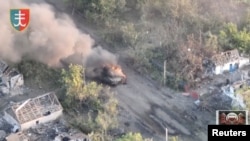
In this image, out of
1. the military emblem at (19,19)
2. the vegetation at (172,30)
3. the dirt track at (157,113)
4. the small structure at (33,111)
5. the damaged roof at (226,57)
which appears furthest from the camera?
the vegetation at (172,30)

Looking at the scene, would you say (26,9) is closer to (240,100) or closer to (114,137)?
(114,137)

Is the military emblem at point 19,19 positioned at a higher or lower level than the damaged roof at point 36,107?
higher

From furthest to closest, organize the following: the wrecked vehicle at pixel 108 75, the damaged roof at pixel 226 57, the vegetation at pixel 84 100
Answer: the damaged roof at pixel 226 57
the wrecked vehicle at pixel 108 75
the vegetation at pixel 84 100

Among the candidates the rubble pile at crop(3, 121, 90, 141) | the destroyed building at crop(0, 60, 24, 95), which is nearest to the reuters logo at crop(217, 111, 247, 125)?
the rubble pile at crop(3, 121, 90, 141)

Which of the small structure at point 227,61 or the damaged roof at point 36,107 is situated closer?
the damaged roof at point 36,107

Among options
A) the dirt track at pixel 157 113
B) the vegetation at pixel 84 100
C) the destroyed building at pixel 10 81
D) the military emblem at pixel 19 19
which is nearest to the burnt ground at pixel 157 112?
the dirt track at pixel 157 113

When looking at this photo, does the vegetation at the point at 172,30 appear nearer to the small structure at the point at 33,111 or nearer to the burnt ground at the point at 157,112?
the burnt ground at the point at 157,112

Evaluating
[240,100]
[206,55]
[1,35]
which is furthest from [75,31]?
[240,100]

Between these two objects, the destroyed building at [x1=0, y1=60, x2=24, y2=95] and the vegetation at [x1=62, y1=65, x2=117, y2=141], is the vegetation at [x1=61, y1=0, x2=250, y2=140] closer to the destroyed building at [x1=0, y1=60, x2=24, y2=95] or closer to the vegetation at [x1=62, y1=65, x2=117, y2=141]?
the vegetation at [x1=62, y1=65, x2=117, y2=141]
